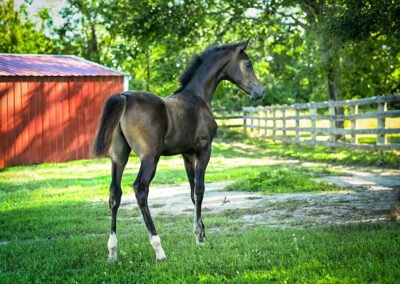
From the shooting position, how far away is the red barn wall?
47.7 feet

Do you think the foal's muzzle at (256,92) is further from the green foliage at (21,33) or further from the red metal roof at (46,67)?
the green foliage at (21,33)

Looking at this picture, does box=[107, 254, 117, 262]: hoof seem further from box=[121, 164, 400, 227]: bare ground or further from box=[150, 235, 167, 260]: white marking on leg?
box=[121, 164, 400, 227]: bare ground

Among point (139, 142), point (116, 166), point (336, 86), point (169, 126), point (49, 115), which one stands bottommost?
point (116, 166)

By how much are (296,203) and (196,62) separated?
3001mm

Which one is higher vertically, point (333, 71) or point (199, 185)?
point (333, 71)

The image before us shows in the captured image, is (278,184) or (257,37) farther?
(257,37)

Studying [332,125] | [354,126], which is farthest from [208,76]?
[332,125]

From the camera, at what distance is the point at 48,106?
50.3ft

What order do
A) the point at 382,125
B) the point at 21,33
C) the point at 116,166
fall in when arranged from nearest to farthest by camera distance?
the point at 116,166, the point at 382,125, the point at 21,33

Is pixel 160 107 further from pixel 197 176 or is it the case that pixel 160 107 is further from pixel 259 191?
pixel 259 191

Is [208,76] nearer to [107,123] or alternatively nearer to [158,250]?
[107,123]

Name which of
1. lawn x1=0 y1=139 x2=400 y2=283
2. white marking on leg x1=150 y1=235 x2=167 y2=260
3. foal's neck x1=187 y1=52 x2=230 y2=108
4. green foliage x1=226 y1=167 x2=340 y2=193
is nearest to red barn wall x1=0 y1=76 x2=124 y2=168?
lawn x1=0 y1=139 x2=400 y2=283

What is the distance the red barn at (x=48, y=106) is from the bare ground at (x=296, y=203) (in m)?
6.96

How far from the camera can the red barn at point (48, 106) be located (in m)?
14.6
